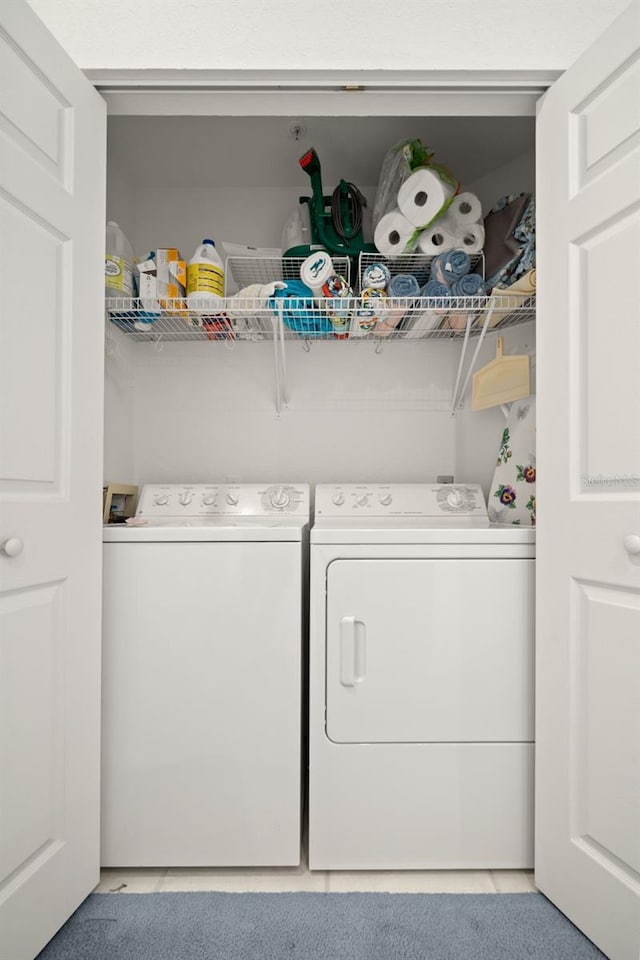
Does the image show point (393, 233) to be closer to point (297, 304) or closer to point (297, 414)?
point (297, 304)

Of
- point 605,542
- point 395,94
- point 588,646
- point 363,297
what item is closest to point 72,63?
point 395,94

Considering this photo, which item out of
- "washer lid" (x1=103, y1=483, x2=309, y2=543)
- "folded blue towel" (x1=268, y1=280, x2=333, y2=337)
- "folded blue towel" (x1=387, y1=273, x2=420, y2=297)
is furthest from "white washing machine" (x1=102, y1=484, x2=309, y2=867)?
"folded blue towel" (x1=387, y1=273, x2=420, y2=297)

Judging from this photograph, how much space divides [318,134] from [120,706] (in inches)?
77.7

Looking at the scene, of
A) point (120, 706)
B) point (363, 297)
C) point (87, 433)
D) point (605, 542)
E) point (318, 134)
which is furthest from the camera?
point (318, 134)

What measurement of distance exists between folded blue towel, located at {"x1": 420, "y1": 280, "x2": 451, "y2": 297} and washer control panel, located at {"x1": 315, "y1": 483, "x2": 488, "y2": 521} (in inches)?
26.7

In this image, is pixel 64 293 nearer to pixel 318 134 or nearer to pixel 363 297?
pixel 363 297

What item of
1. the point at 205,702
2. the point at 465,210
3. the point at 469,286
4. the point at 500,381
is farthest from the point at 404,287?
the point at 205,702

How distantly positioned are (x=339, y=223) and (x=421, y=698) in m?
1.60

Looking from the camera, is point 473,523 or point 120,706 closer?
point 120,706

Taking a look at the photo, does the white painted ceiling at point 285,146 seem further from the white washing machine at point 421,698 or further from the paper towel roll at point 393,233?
the white washing machine at point 421,698

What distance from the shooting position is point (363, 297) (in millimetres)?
1917

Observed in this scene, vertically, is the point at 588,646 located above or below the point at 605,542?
below

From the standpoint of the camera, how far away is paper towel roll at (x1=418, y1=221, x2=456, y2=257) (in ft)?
6.35

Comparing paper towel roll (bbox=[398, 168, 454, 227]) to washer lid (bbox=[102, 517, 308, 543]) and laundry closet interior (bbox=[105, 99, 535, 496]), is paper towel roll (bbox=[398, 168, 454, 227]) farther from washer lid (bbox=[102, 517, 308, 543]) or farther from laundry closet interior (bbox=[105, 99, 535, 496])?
washer lid (bbox=[102, 517, 308, 543])
